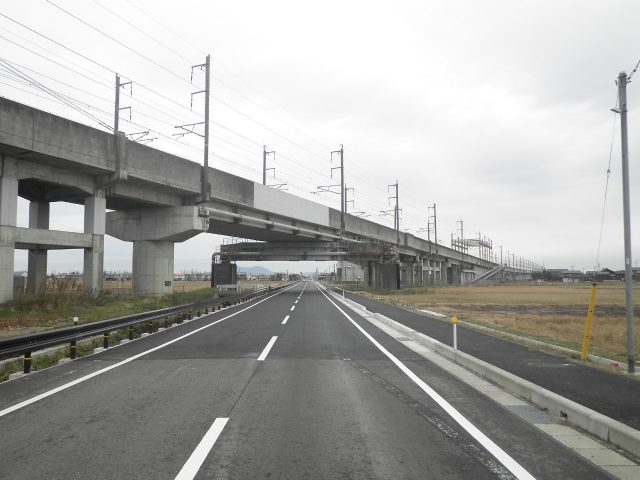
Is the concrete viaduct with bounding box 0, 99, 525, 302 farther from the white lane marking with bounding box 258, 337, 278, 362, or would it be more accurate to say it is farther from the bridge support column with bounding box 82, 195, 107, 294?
the white lane marking with bounding box 258, 337, 278, 362

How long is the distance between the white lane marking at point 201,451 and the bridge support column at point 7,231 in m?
17.3

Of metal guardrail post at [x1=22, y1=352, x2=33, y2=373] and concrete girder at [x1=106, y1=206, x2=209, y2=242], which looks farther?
concrete girder at [x1=106, y1=206, x2=209, y2=242]

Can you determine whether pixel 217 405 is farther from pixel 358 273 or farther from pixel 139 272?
pixel 358 273

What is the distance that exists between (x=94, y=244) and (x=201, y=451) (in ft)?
68.8

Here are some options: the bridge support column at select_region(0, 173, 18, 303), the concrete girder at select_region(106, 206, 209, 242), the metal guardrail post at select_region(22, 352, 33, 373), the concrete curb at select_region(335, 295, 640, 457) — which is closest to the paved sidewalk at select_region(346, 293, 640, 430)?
the concrete curb at select_region(335, 295, 640, 457)

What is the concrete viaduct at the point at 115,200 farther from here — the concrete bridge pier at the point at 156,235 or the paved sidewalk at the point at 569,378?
the paved sidewalk at the point at 569,378

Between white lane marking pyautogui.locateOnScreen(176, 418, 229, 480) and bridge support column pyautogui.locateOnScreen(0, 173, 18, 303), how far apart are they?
56.7ft

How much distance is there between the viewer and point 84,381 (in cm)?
815

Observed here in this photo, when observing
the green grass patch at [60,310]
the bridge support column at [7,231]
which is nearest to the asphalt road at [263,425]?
→ the green grass patch at [60,310]

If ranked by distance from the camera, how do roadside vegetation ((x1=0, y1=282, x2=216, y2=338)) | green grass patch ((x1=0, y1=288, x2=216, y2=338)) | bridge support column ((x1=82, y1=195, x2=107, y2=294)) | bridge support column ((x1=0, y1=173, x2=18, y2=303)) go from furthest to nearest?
bridge support column ((x1=82, y1=195, x2=107, y2=294)) < bridge support column ((x1=0, y1=173, x2=18, y2=303)) < roadside vegetation ((x1=0, y1=282, x2=216, y2=338)) < green grass patch ((x1=0, y1=288, x2=216, y2=338))

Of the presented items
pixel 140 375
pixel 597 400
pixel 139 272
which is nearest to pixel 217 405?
pixel 140 375

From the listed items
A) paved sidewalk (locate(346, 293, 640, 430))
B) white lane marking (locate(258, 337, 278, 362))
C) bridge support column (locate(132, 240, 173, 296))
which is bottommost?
white lane marking (locate(258, 337, 278, 362))

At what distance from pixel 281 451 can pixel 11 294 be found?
19.3 metres

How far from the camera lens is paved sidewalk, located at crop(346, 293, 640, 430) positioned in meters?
6.48
